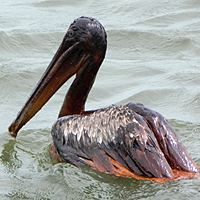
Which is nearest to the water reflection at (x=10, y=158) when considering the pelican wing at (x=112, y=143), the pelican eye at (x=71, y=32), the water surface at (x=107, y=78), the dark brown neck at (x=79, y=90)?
the water surface at (x=107, y=78)

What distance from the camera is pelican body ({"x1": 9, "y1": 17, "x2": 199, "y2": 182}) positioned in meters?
4.36

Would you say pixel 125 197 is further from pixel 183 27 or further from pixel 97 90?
pixel 183 27

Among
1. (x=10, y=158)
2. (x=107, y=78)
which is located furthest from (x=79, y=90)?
(x=107, y=78)

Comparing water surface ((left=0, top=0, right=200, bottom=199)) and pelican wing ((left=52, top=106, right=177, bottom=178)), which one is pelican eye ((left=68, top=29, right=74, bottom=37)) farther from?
water surface ((left=0, top=0, right=200, bottom=199))

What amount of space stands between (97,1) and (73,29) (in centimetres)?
556

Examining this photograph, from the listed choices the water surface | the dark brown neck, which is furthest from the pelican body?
the water surface

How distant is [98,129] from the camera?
15.3 feet

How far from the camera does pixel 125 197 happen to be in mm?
4242

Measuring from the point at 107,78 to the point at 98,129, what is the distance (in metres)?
2.91

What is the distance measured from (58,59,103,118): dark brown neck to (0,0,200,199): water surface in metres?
0.44

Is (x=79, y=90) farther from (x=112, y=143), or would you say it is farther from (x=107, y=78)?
(x=107, y=78)

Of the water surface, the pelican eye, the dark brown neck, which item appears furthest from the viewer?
the dark brown neck

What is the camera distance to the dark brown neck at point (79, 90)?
5.29 metres

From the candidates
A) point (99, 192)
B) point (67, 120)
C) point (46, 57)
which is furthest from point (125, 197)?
point (46, 57)
